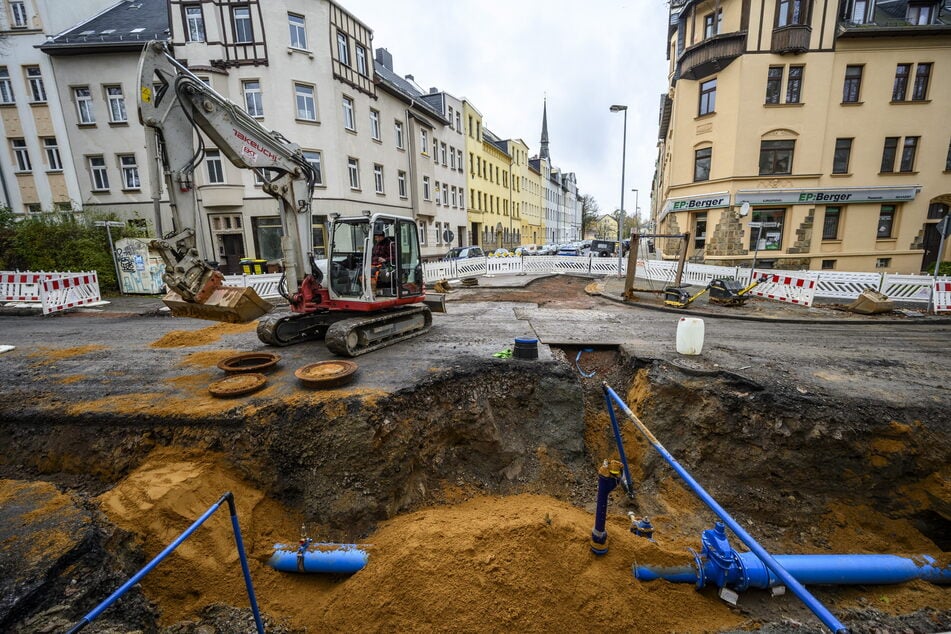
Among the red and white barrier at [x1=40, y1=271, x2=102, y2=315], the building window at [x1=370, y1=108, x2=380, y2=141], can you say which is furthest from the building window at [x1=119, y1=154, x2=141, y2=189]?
the building window at [x1=370, y1=108, x2=380, y2=141]

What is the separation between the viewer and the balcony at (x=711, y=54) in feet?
58.1

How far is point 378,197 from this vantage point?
2270cm

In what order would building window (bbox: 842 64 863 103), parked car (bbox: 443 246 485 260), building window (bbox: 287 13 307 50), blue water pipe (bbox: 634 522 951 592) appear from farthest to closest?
parked car (bbox: 443 246 485 260)
building window (bbox: 842 64 863 103)
building window (bbox: 287 13 307 50)
blue water pipe (bbox: 634 522 951 592)

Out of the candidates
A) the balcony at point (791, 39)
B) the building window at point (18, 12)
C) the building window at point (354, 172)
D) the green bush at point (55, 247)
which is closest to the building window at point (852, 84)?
the balcony at point (791, 39)

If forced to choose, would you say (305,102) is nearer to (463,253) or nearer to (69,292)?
(463,253)

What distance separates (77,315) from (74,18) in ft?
61.0

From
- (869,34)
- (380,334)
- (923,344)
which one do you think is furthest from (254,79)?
(869,34)

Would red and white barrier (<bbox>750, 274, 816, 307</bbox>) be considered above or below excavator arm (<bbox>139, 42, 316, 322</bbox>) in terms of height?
below

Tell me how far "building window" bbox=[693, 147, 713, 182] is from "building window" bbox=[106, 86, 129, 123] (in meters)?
28.3

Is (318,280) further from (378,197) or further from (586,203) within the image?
(586,203)

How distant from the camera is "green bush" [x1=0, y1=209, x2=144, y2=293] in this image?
14523mm

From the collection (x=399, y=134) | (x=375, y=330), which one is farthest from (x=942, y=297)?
(x=399, y=134)

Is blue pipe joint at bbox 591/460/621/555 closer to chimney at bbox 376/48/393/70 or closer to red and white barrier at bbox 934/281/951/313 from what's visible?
red and white barrier at bbox 934/281/951/313

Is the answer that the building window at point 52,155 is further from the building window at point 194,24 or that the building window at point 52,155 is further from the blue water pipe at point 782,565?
the blue water pipe at point 782,565
